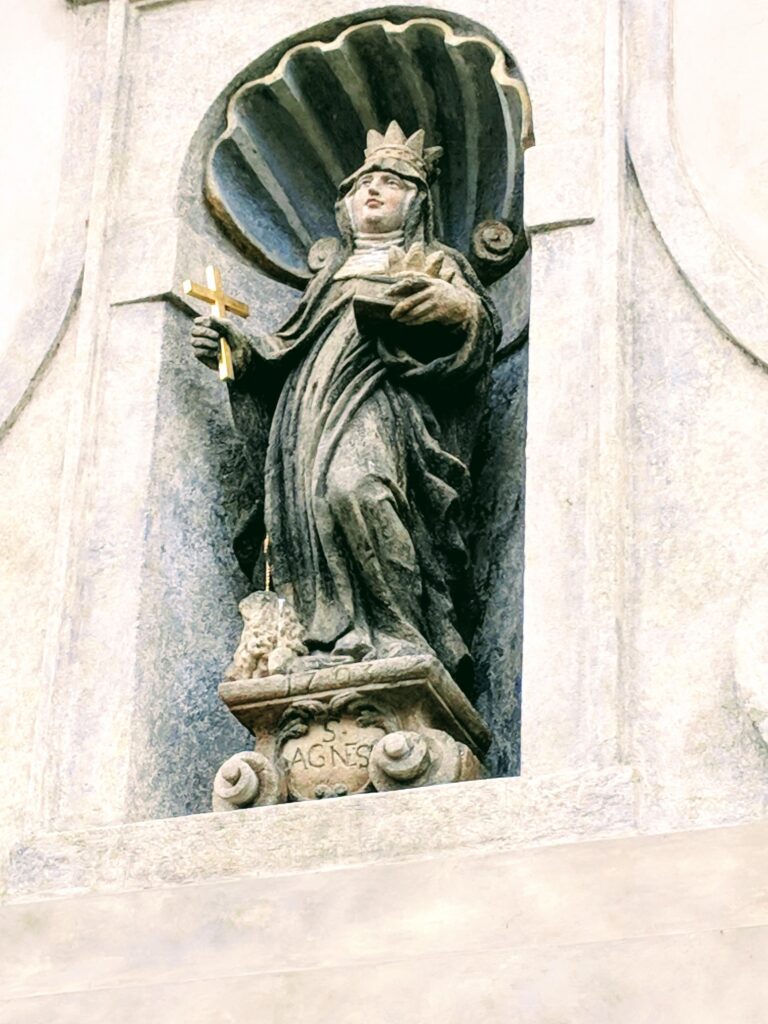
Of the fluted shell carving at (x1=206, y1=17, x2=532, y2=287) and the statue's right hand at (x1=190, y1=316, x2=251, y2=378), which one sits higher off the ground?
the fluted shell carving at (x1=206, y1=17, x2=532, y2=287)

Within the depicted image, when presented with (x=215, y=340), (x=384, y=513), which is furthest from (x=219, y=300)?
(x=384, y=513)

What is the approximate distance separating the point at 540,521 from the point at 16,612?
4.74 feet

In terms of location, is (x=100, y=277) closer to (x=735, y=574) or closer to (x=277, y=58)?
(x=277, y=58)

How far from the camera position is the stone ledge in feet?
21.0

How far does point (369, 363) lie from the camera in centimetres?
740

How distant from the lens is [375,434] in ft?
23.8

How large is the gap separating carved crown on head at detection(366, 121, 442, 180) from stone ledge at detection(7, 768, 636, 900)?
207cm

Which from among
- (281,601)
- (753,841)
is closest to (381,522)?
(281,601)

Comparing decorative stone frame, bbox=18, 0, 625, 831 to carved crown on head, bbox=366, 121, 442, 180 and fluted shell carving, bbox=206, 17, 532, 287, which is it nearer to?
fluted shell carving, bbox=206, 17, 532, 287

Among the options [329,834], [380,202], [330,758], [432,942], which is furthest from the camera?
[380,202]

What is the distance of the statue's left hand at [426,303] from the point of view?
7297mm

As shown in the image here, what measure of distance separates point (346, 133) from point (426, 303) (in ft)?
3.82

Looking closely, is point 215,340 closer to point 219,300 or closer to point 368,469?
point 219,300

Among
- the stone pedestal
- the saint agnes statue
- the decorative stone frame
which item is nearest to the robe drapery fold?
the saint agnes statue
